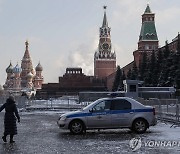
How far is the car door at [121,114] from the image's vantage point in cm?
1546

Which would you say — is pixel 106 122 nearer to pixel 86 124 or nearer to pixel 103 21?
pixel 86 124

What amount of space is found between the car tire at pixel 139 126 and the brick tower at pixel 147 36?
104900 millimetres

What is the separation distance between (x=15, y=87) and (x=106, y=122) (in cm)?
14566

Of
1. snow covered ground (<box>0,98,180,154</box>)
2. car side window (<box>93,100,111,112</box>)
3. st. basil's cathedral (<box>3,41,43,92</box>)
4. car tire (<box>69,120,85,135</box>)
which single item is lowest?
snow covered ground (<box>0,98,180,154</box>)

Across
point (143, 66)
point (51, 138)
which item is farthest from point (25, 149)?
point (143, 66)

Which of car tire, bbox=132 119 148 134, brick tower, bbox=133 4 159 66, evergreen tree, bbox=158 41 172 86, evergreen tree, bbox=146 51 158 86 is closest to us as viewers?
car tire, bbox=132 119 148 134

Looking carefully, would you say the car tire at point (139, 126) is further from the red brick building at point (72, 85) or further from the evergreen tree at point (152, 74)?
the red brick building at point (72, 85)

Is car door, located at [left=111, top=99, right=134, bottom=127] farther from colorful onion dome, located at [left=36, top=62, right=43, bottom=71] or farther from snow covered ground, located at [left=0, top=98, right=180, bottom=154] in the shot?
colorful onion dome, located at [left=36, top=62, right=43, bottom=71]

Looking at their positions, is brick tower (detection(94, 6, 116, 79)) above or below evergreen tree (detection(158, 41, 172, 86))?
above

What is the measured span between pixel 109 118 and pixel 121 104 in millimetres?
819

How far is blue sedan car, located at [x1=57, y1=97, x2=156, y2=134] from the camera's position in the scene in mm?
15430

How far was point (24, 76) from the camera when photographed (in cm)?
16500

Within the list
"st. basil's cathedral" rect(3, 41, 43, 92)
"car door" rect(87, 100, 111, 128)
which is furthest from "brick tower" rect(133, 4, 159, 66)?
"car door" rect(87, 100, 111, 128)

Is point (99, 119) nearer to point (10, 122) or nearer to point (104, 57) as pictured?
point (10, 122)
